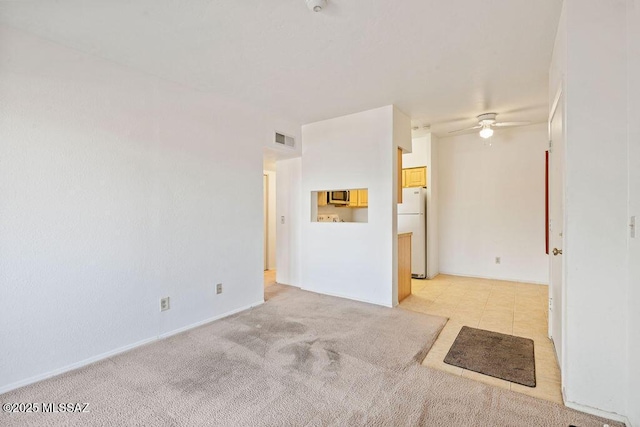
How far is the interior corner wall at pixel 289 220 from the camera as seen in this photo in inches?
181

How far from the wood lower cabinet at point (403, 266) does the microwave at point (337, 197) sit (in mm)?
1451

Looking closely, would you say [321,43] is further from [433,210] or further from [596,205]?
[433,210]

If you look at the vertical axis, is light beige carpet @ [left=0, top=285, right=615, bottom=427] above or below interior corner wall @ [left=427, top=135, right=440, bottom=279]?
below

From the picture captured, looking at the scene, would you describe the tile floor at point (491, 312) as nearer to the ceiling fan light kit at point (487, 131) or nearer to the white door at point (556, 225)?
the white door at point (556, 225)

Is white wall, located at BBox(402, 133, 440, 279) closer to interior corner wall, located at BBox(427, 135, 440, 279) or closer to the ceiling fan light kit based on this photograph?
interior corner wall, located at BBox(427, 135, 440, 279)

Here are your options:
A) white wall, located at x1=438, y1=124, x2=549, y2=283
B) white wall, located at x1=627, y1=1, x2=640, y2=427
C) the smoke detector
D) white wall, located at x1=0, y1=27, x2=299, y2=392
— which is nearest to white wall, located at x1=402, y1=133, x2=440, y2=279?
white wall, located at x1=438, y1=124, x2=549, y2=283

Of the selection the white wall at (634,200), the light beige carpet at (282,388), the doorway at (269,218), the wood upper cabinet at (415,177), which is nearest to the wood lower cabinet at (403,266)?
the light beige carpet at (282,388)

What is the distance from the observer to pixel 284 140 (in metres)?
4.19

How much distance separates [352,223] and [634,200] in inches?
108

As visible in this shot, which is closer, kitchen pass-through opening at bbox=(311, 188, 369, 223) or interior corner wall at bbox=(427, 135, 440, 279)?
kitchen pass-through opening at bbox=(311, 188, 369, 223)

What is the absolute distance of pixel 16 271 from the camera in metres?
2.03

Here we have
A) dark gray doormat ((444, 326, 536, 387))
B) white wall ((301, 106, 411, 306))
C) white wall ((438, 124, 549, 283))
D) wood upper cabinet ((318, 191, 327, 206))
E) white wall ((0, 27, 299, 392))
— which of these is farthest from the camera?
wood upper cabinet ((318, 191, 327, 206))

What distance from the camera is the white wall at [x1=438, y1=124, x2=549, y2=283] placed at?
475 centimetres

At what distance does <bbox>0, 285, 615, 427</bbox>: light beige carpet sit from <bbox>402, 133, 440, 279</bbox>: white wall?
262 cm
